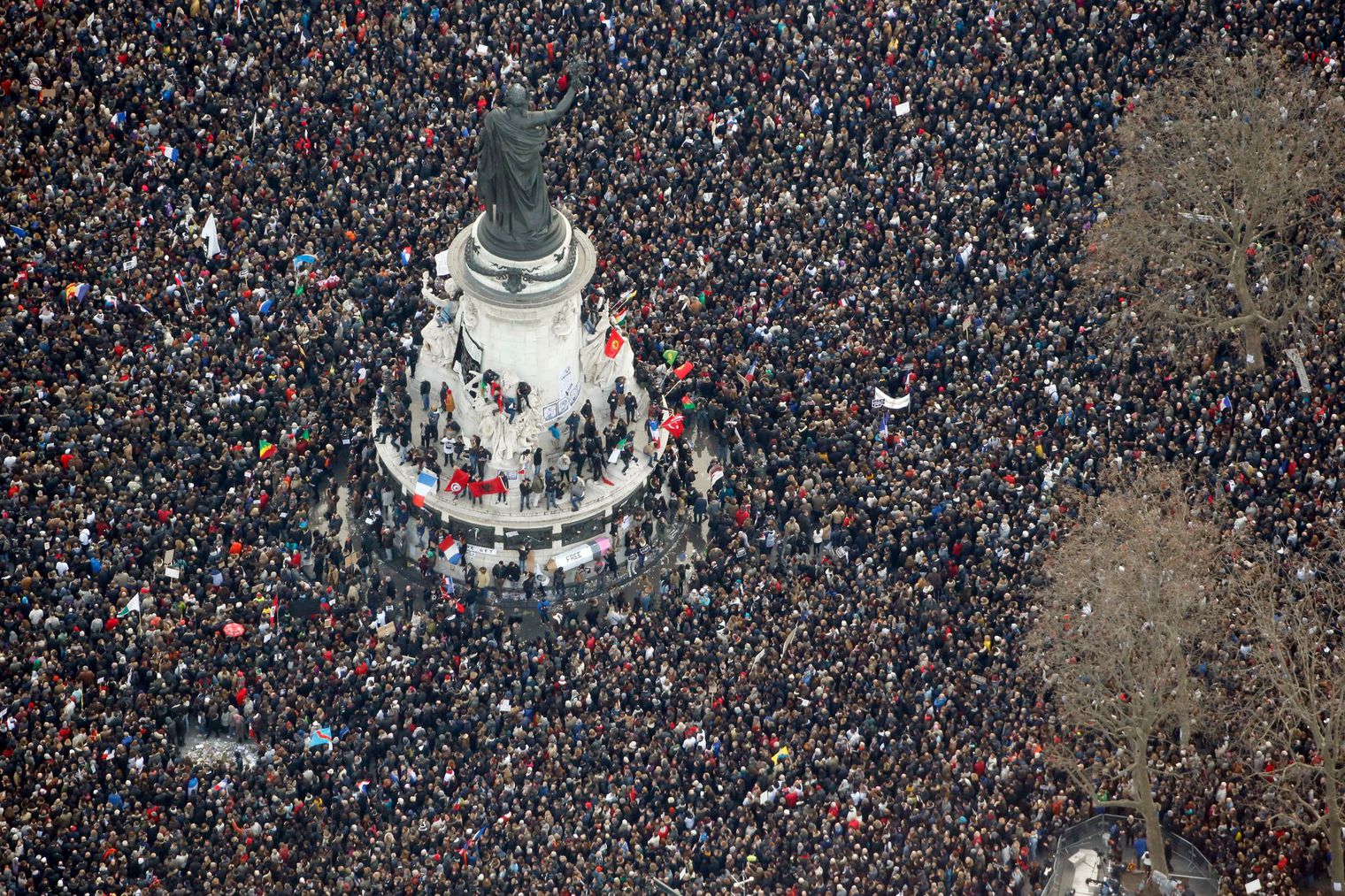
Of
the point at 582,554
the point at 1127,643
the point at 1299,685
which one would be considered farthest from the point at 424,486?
the point at 1299,685

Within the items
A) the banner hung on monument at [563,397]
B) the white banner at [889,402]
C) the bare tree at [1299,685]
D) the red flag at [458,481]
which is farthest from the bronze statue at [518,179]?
the bare tree at [1299,685]

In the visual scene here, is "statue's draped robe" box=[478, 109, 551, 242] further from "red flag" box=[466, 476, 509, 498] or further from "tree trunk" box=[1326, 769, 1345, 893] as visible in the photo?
"tree trunk" box=[1326, 769, 1345, 893]

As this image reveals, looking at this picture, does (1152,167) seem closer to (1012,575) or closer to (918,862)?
(1012,575)

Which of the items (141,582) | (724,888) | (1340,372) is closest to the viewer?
(724,888)

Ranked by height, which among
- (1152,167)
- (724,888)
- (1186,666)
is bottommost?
(724,888)

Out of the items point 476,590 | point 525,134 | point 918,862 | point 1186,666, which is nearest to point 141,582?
point 476,590

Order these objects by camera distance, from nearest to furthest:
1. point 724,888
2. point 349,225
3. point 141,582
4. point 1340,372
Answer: point 724,888, point 141,582, point 1340,372, point 349,225
